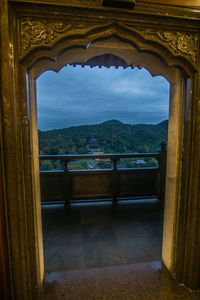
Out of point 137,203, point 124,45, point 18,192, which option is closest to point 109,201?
point 137,203

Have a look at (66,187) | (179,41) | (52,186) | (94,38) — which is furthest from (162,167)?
(94,38)

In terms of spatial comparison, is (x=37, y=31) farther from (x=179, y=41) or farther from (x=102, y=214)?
(x=102, y=214)

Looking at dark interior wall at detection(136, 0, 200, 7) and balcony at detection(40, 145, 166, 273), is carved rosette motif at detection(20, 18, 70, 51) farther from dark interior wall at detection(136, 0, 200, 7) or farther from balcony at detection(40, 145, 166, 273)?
balcony at detection(40, 145, 166, 273)

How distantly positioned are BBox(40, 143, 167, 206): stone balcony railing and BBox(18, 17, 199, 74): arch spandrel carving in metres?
2.07

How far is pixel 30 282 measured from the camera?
3.92 feet

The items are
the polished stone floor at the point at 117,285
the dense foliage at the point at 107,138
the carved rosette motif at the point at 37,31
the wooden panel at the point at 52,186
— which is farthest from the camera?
the dense foliage at the point at 107,138

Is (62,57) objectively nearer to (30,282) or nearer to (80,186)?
(30,282)

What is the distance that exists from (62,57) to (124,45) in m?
0.66

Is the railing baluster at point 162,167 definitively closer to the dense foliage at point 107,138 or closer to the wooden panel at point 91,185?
the dense foliage at point 107,138

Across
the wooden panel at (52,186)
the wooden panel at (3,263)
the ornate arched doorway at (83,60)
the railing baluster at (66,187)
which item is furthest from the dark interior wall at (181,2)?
the wooden panel at (52,186)

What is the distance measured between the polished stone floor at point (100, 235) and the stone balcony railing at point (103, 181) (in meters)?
0.22

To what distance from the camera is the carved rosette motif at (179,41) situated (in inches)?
43.6

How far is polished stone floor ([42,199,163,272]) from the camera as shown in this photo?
1789 millimetres

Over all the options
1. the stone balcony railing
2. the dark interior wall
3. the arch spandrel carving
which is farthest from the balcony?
the dark interior wall
